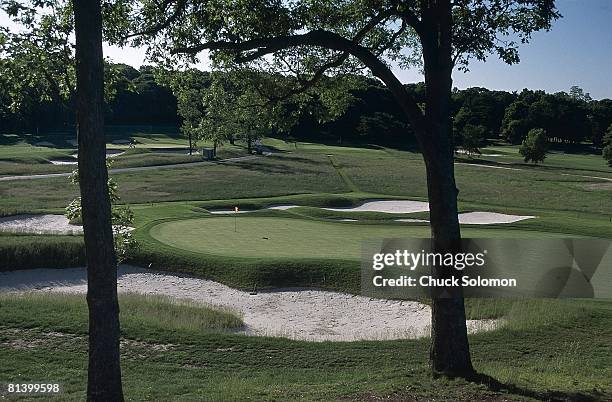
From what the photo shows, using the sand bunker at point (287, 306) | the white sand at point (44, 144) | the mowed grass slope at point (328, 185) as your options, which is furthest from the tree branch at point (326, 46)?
the white sand at point (44, 144)

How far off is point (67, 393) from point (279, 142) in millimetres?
82502

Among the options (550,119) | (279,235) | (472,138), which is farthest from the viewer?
(550,119)

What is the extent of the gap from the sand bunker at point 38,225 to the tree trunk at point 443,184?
60.3 feet

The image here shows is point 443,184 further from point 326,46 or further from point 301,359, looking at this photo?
point 301,359

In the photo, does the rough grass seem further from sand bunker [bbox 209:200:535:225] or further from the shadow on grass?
the shadow on grass

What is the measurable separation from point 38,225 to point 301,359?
710 inches

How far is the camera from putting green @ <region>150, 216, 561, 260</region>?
2055 cm

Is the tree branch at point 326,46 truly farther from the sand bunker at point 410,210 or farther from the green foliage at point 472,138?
Answer: the green foliage at point 472,138

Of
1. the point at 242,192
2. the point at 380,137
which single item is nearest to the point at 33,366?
the point at 242,192

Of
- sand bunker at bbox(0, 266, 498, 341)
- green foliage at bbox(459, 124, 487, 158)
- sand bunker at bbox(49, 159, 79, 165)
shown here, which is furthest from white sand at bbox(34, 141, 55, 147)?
sand bunker at bbox(0, 266, 498, 341)

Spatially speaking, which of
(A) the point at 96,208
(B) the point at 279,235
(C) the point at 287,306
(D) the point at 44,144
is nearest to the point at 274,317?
(C) the point at 287,306

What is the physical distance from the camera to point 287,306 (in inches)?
667

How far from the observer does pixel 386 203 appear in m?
36.5

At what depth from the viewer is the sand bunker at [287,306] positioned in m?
15.0
